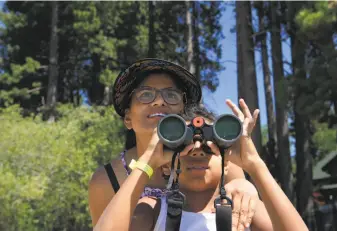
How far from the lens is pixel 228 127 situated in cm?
142

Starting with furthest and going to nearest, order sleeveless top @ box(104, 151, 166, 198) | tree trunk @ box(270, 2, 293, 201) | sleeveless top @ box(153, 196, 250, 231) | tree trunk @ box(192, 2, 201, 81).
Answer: tree trunk @ box(192, 2, 201, 81) < tree trunk @ box(270, 2, 293, 201) < sleeveless top @ box(104, 151, 166, 198) < sleeveless top @ box(153, 196, 250, 231)

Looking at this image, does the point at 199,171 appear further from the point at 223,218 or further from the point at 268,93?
the point at 268,93

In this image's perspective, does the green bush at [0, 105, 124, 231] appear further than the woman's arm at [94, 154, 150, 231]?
Yes

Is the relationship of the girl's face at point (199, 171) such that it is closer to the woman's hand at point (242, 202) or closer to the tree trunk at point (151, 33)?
the woman's hand at point (242, 202)

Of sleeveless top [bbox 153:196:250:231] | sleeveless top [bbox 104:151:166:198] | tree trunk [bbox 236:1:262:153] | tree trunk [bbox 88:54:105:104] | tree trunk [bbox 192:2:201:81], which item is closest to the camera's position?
sleeveless top [bbox 153:196:250:231]

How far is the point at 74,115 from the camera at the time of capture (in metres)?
15.8

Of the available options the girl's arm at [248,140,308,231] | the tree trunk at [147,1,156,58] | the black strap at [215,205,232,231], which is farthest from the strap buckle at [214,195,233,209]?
the tree trunk at [147,1,156,58]

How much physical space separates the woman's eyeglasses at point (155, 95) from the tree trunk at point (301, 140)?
7748 mm

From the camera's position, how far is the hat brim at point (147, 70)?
1.98 metres

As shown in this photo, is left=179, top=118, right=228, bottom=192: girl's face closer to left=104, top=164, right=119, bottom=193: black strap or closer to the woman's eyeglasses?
the woman's eyeglasses

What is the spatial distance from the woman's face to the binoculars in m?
0.44

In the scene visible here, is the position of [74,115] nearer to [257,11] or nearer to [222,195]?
[257,11]

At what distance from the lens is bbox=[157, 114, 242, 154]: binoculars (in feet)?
4.62

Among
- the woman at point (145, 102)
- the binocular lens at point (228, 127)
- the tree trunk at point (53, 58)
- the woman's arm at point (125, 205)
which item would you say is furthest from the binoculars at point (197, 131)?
the tree trunk at point (53, 58)
